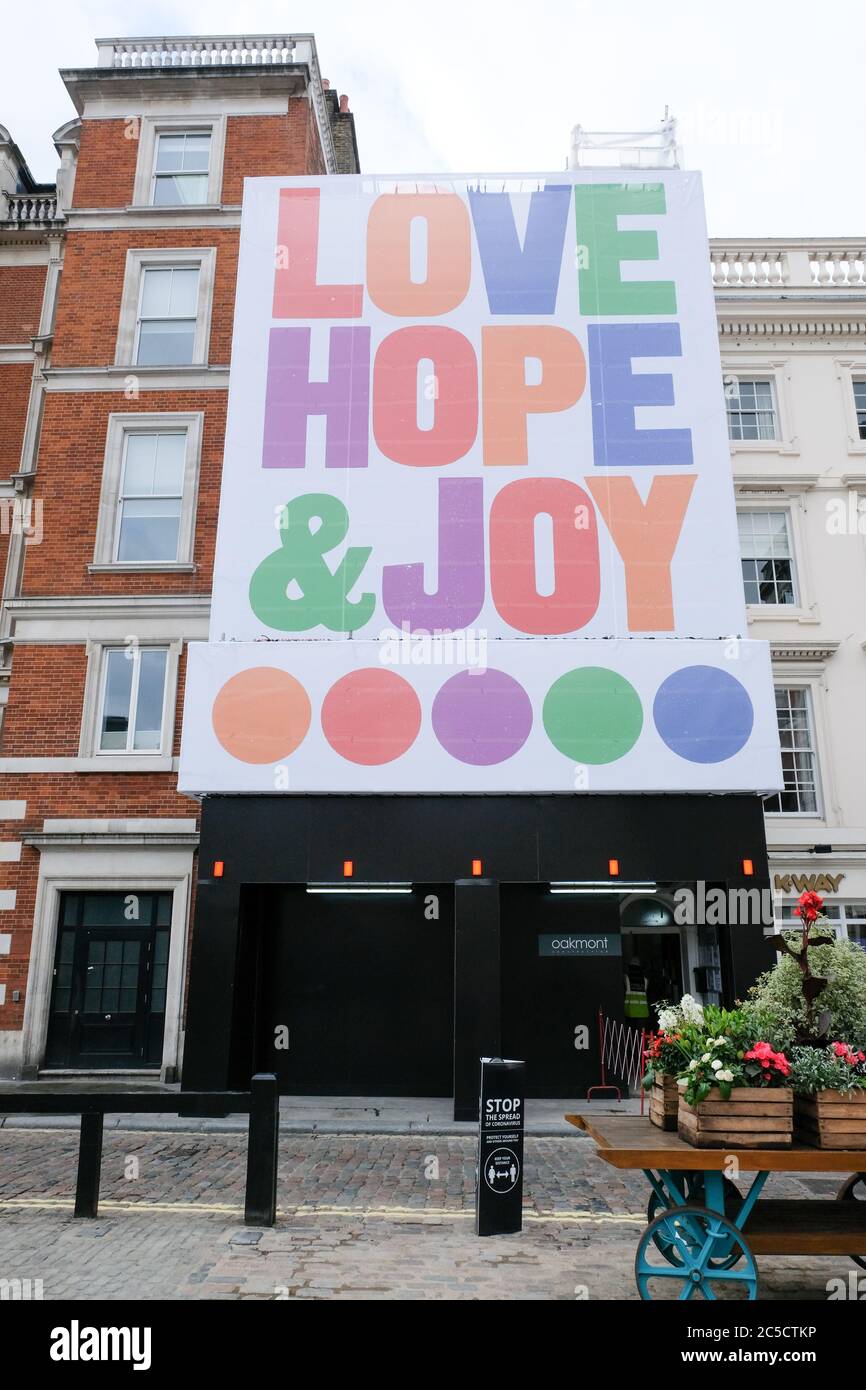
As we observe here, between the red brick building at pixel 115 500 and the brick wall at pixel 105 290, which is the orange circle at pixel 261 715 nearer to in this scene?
the red brick building at pixel 115 500

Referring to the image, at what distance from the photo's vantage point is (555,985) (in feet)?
52.8

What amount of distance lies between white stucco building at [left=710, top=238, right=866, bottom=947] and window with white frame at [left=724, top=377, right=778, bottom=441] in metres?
0.02

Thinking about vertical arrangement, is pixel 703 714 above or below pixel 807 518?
below

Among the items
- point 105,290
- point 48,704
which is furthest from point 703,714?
point 105,290

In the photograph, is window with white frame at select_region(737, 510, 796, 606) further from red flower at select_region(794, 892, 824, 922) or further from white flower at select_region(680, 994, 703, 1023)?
white flower at select_region(680, 994, 703, 1023)

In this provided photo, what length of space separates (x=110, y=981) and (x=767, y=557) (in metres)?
→ 14.3

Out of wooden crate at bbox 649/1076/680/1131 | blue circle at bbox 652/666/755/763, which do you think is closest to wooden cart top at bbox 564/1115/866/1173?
wooden crate at bbox 649/1076/680/1131

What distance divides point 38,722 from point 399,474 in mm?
7720

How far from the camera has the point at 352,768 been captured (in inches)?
587

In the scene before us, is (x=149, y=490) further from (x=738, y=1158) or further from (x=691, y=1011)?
(x=738, y=1158)

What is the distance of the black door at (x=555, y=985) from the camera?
15.7 metres

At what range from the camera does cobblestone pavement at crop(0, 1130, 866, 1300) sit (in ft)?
21.5
